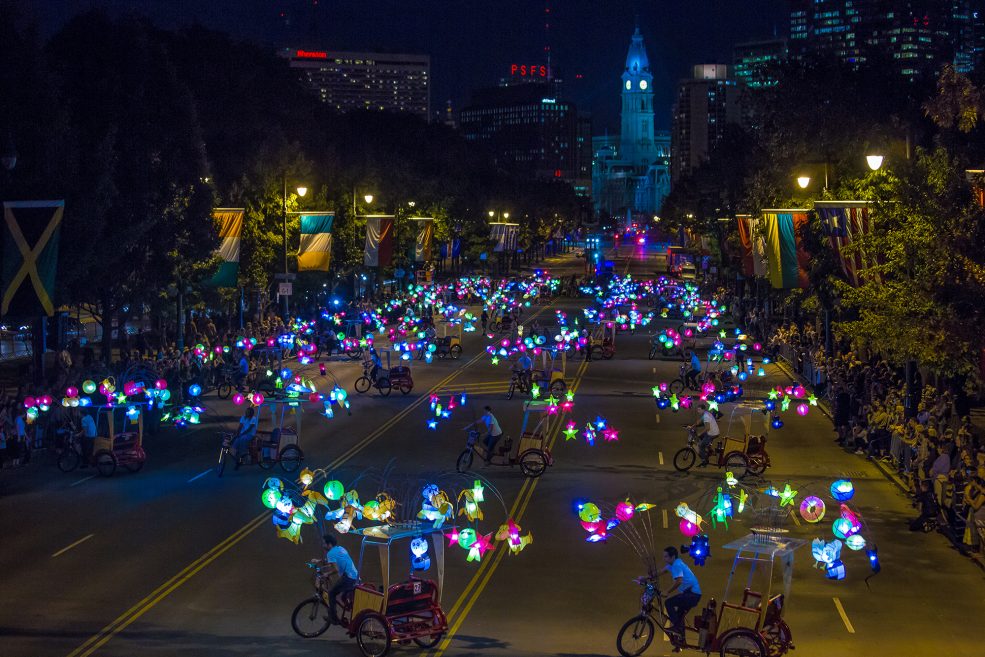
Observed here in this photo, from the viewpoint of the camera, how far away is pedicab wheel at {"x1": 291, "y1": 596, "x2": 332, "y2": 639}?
17000 millimetres

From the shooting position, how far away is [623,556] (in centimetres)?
2188

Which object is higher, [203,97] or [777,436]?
[203,97]

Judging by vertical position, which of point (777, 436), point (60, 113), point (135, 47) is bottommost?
point (777, 436)

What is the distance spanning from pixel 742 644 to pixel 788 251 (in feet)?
90.2

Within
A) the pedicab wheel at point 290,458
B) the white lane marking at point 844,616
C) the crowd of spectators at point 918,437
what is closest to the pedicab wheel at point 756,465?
the crowd of spectators at point 918,437

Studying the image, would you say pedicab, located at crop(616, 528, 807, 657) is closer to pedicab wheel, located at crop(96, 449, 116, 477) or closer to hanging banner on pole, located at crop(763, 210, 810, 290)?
pedicab wheel, located at crop(96, 449, 116, 477)

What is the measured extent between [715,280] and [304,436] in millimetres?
85025

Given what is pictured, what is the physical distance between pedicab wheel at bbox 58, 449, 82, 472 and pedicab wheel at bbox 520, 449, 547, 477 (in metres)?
10.2

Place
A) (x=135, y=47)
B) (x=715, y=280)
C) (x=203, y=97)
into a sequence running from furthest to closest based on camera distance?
(x=715, y=280)
(x=203, y=97)
(x=135, y=47)

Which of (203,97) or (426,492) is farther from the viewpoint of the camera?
(203,97)

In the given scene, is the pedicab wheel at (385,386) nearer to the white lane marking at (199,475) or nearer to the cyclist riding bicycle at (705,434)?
the white lane marking at (199,475)

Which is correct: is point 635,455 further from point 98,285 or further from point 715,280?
point 715,280

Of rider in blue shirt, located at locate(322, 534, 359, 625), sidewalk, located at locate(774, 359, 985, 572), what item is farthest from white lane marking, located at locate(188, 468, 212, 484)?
sidewalk, located at locate(774, 359, 985, 572)

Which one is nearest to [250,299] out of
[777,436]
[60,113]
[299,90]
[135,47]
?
[299,90]
